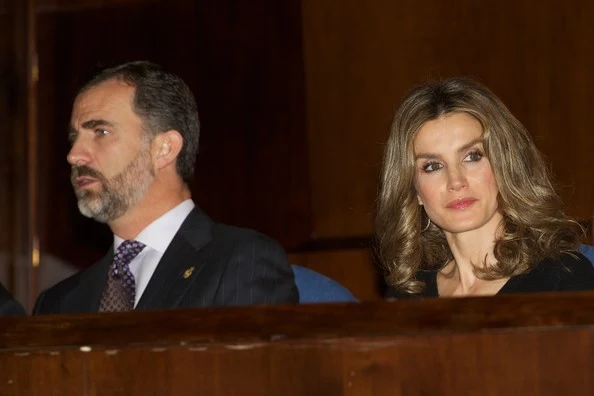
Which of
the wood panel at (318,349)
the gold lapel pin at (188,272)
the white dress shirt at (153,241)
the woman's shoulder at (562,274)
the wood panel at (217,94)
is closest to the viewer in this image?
the wood panel at (318,349)

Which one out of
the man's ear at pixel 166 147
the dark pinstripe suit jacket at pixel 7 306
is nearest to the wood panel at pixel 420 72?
the man's ear at pixel 166 147

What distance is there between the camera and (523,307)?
4.39ft

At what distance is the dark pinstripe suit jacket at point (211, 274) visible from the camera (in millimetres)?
2160

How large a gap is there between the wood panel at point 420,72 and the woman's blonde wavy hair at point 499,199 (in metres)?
0.72

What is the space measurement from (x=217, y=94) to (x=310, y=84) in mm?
270

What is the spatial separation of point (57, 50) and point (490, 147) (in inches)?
67.0

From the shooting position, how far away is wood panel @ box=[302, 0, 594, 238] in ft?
9.57

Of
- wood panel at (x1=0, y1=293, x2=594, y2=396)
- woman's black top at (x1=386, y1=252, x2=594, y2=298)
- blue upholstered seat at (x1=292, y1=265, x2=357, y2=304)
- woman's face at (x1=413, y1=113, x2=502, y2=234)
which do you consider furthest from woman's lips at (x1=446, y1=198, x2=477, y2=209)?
wood panel at (x1=0, y1=293, x2=594, y2=396)

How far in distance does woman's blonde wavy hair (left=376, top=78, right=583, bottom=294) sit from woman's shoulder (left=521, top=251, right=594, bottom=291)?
0.01 meters

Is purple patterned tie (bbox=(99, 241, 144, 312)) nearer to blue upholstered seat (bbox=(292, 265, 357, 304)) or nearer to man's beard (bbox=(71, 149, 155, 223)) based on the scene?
man's beard (bbox=(71, 149, 155, 223))

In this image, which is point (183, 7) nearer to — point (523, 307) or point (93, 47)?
point (93, 47)

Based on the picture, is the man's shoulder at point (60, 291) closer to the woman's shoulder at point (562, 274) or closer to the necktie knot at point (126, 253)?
the necktie knot at point (126, 253)

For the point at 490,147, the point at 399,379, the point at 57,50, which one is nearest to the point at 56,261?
the point at 57,50

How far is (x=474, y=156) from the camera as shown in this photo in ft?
6.89
